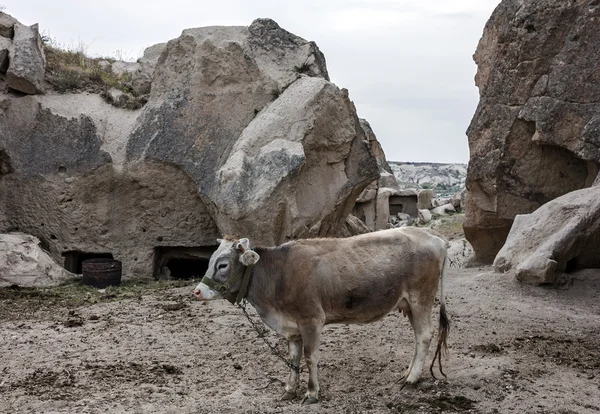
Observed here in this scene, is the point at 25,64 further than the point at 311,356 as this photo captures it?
Yes

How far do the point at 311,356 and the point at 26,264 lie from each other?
692 centimetres

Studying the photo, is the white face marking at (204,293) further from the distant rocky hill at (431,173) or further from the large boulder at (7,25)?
the distant rocky hill at (431,173)

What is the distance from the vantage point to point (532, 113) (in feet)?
38.2

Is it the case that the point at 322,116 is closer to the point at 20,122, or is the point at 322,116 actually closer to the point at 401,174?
the point at 20,122

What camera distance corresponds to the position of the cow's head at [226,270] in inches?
226

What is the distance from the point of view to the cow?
18.8ft

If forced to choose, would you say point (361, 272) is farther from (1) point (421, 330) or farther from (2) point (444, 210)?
(2) point (444, 210)

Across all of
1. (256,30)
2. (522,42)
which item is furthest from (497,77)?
(256,30)

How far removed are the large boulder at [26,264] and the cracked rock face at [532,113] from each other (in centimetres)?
727

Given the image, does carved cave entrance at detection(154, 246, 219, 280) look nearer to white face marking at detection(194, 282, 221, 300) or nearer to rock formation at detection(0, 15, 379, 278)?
rock formation at detection(0, 15, 379, 278)

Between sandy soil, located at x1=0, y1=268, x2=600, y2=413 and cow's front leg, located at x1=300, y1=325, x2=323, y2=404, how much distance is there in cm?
10

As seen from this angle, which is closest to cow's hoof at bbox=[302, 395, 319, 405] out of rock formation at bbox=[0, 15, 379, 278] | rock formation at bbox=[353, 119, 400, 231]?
rock formation at bbox=[0, 15, 379, 278]

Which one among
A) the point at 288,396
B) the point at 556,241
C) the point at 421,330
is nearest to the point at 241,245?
the point at 288,396

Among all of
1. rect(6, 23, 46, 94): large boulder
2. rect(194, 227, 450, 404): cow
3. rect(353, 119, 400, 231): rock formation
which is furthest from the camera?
rect(353, 119, 400, 231): rock formation
